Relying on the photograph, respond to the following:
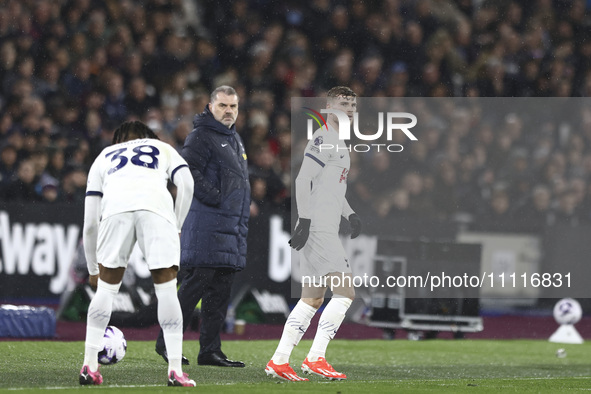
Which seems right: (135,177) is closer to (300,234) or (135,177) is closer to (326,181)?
(300,234)

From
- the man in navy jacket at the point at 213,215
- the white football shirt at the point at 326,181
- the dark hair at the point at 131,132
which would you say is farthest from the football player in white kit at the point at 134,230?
the man in navy jacket at the point at 213,215

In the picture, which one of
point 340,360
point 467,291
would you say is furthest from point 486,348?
point 340,360

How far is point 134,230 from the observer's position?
6.72m

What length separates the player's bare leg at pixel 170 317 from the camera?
6.64m

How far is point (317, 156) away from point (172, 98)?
23.3ft

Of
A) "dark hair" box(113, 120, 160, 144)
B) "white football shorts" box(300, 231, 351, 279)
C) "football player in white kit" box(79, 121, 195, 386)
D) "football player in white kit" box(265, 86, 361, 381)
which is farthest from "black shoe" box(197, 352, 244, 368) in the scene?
"dark hair" box(113, 120, 160, 144)

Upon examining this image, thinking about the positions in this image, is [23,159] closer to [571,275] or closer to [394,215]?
[394,215]

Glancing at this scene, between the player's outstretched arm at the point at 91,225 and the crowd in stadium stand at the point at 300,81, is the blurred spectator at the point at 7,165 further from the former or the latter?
the player's outstretched arm at the point at 91,225

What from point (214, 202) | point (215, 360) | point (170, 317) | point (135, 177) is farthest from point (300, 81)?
point (170, 317)

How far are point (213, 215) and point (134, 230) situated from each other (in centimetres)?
175

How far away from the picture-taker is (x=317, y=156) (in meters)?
7.85

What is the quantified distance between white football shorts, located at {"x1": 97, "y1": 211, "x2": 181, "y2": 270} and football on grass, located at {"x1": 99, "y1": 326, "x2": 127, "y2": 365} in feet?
3.93

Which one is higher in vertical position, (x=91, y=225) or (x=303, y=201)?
(x=303, y=201)

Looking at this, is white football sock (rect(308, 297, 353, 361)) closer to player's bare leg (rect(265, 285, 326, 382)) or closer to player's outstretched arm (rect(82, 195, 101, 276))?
player's bare leg (rect(265, 285, 326, 382))
